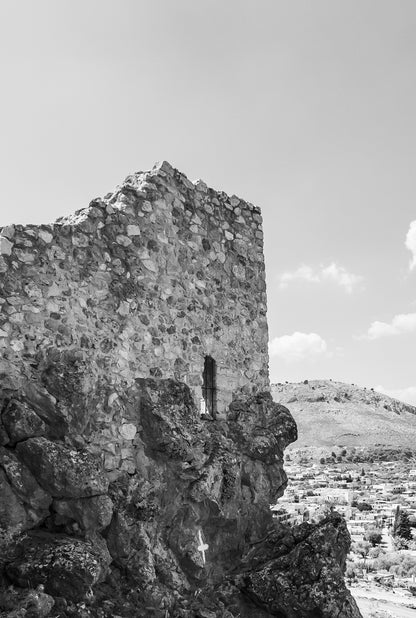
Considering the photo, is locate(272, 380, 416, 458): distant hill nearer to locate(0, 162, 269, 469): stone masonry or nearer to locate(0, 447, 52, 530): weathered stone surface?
locate(0, 162, 269, 469): stone masonry

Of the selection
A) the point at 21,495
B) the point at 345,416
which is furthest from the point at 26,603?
the point at 345,416

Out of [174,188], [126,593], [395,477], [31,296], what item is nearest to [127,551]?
[126,593]

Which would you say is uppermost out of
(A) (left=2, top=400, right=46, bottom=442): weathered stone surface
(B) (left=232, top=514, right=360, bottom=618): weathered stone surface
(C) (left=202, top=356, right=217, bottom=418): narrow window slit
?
(C) (left=202, top=356, right=217, bottom=418): narrow window slit

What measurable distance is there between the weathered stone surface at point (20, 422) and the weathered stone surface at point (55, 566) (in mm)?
979

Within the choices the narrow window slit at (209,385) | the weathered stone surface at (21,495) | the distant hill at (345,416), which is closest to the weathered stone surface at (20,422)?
the weathered stone surface at (21,495)

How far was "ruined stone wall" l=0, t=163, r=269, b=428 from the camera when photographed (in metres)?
7.06

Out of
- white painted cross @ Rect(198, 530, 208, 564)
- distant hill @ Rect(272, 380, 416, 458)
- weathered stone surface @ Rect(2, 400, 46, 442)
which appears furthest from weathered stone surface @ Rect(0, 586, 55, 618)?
distant hill @ Rect(272, 380, 416, 458)

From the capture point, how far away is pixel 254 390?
9906mm

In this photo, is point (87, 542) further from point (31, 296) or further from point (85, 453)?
point (31, 296)

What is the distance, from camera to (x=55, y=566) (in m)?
5.87

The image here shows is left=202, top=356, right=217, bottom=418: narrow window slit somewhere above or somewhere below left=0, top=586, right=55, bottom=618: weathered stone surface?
above

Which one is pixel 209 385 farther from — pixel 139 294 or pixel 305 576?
pixel 305 576

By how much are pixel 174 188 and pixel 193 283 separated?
1.44 m

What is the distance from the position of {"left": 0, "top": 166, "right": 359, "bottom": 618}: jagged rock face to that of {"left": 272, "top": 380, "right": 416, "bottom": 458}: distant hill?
65.5 m
